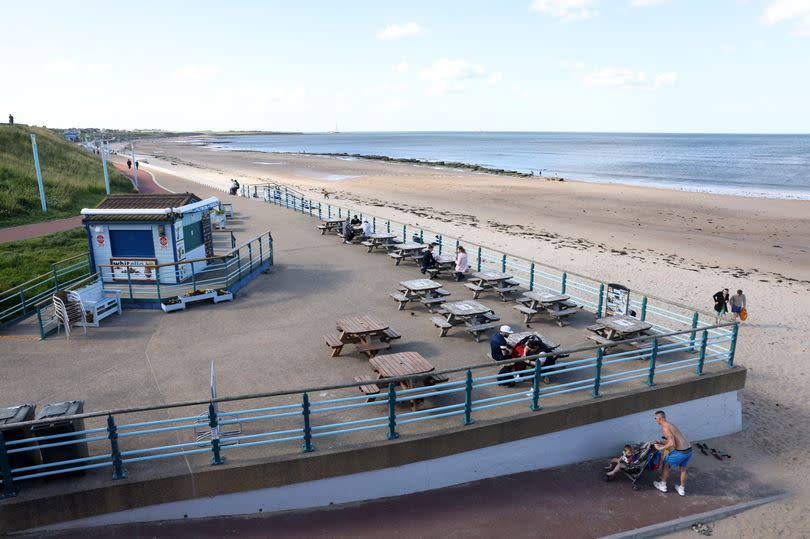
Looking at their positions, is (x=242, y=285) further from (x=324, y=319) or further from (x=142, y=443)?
(x=142, y=443)

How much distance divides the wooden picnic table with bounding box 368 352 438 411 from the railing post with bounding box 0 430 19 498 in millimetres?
4699

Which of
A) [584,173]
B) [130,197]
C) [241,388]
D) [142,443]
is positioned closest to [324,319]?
[241,388]

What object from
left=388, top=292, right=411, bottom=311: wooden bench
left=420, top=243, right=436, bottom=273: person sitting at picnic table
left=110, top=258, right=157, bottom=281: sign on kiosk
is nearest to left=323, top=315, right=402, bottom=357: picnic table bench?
left=388, top=292, right=411, bottom=311: wooden bench

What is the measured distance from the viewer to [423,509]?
290 inches

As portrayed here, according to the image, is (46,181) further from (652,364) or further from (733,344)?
(733,344)

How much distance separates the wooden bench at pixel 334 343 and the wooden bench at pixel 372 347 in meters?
0.35

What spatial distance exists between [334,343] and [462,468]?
3.47 m

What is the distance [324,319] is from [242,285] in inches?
144

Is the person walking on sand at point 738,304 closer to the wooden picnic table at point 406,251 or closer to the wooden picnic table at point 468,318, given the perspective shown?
the wooden picnic table at point 468,318

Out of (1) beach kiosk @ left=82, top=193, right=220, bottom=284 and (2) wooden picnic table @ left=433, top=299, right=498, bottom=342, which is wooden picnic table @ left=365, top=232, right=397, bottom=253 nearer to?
(1) beach kiosk @ left=82, top=193, right=220, bottom=284

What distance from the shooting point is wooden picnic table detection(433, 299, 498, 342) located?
1115 centimetres

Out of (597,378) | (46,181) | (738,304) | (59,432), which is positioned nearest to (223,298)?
(59,432)

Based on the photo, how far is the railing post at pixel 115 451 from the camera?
21.2 feet

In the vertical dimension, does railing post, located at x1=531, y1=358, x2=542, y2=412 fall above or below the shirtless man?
above
